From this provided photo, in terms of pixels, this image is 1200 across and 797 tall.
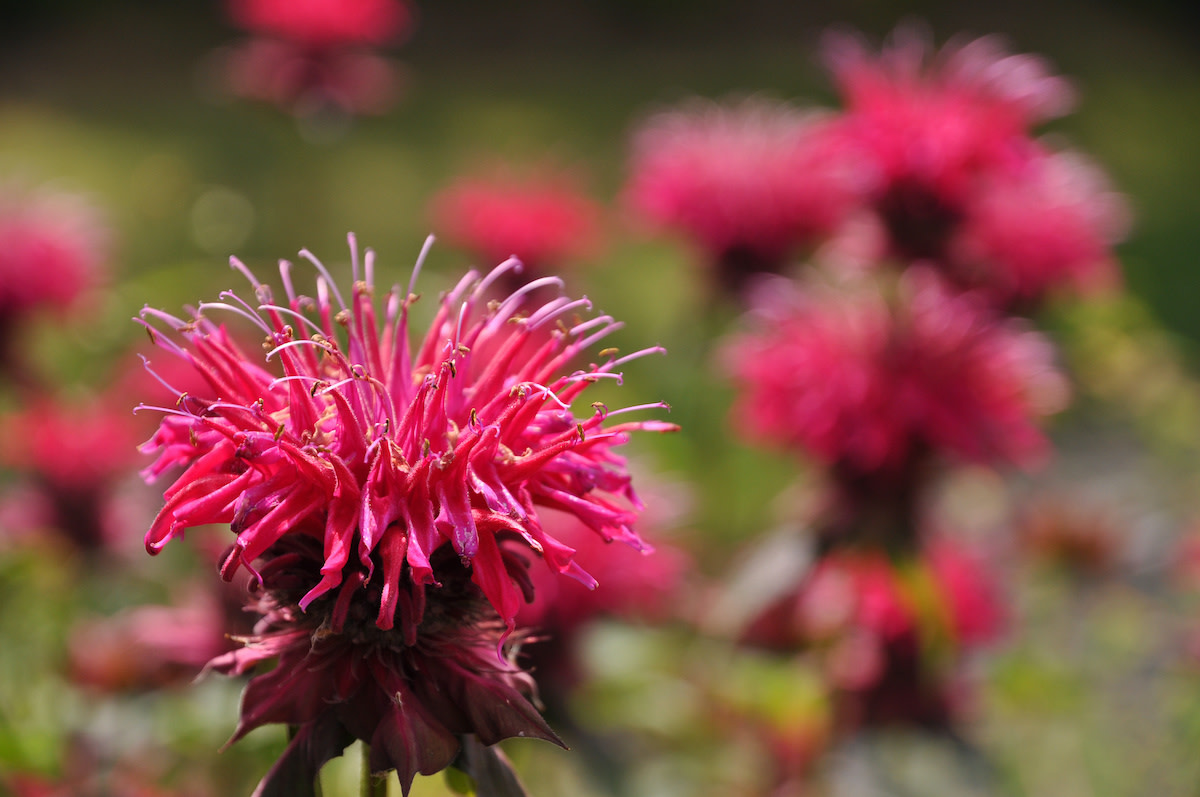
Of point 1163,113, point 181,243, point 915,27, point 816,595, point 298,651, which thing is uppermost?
point 915,27

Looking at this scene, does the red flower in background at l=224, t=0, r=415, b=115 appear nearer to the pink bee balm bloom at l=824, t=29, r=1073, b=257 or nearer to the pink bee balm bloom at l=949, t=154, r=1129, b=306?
the pink bee balm bloom at l=824, t=29, r=1073, b=257

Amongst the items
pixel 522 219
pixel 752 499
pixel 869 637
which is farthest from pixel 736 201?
pixel 752 499

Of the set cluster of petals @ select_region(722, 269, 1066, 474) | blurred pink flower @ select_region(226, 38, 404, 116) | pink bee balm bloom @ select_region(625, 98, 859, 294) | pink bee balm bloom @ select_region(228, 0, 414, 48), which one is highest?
pink bee balm bloom @ select_region(228, 0, 414, 48)

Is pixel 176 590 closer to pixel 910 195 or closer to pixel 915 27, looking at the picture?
pixel 910 195

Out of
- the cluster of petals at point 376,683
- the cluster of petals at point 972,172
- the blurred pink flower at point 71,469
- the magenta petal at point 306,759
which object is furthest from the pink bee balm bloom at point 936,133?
the blurred pink flower at point 71,469

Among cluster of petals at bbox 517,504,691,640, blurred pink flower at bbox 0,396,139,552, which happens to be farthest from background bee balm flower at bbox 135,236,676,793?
blurred pink flower at bbox 0,396,139,552

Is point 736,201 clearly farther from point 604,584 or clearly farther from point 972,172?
point 604,584

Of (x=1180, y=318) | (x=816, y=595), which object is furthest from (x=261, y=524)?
(x=1180, y=318)

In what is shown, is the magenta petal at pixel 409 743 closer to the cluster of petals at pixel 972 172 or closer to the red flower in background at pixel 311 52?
the cluster of petals at pixel 972 172
